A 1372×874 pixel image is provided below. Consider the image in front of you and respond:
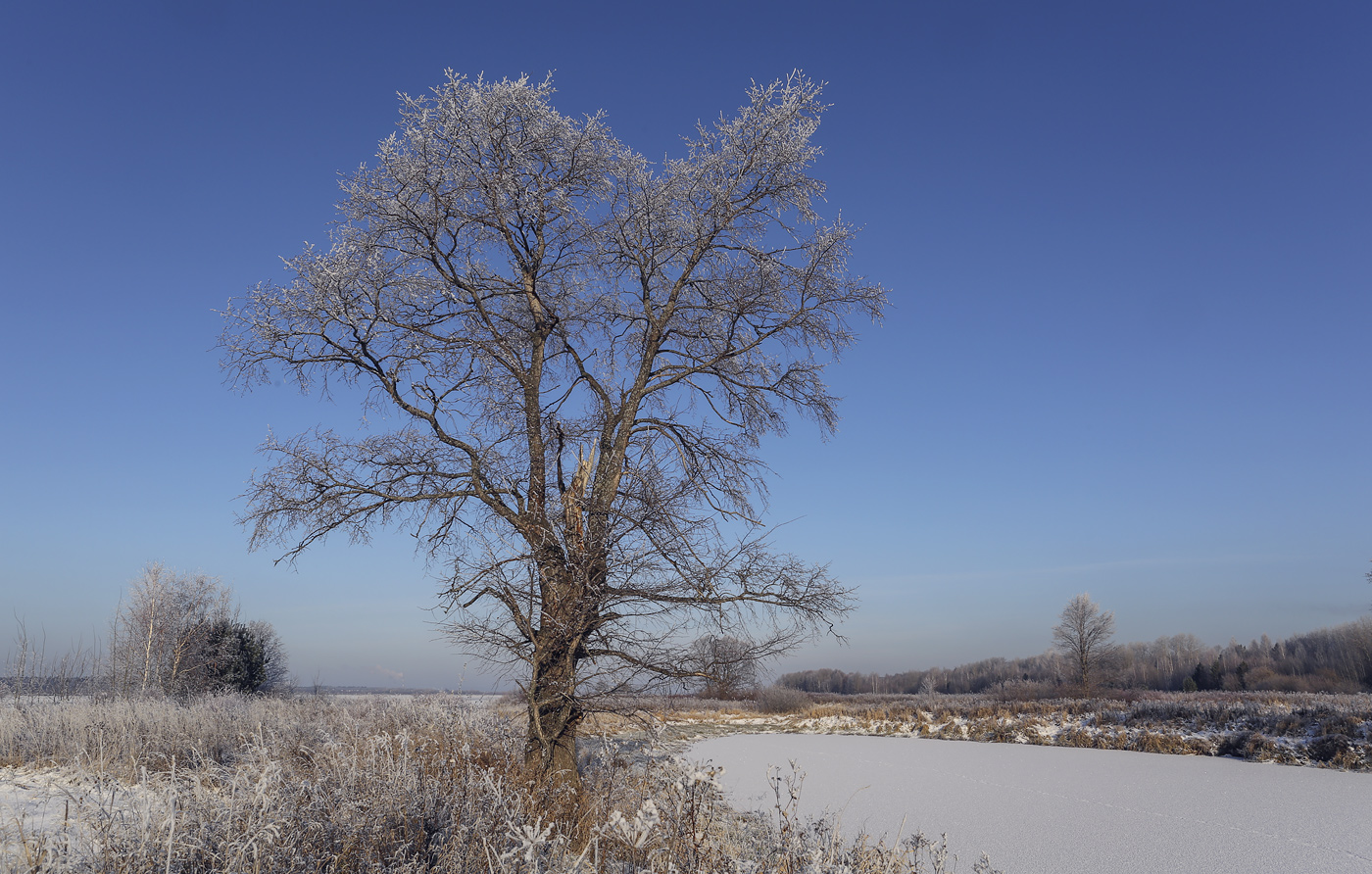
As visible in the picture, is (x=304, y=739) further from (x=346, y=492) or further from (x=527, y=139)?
(x=527, y=139)

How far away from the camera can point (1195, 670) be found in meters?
36.2

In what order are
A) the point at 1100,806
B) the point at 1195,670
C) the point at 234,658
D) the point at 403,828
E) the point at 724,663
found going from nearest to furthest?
1. the point at 403,828
2. the point at 724,663
3. the point at 1100,806
4. the point at 234,658
5. the point at 1195,670

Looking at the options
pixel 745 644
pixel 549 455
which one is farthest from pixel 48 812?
pixel 745 644

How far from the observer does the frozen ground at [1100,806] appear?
20.8ft

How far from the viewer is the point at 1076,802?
878cm

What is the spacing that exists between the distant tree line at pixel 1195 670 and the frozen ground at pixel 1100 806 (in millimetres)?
18783

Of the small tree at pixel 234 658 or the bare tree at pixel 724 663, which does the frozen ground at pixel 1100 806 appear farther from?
the small tree at pixel 234 658

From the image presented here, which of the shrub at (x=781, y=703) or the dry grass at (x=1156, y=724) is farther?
the shrub at (x=781, y=703)

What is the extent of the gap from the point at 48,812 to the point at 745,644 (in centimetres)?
624

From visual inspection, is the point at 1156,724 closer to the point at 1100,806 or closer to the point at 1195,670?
the point at 1100,806

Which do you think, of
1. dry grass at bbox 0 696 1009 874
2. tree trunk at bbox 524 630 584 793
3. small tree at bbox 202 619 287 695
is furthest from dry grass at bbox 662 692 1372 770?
small tree at bbox 202 619 287 695

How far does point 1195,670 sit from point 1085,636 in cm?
921

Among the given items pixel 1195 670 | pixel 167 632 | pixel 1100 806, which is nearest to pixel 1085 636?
pixel 1195 670

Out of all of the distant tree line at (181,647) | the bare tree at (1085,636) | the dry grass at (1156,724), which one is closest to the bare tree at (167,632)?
the distant tree line at (181,647)
